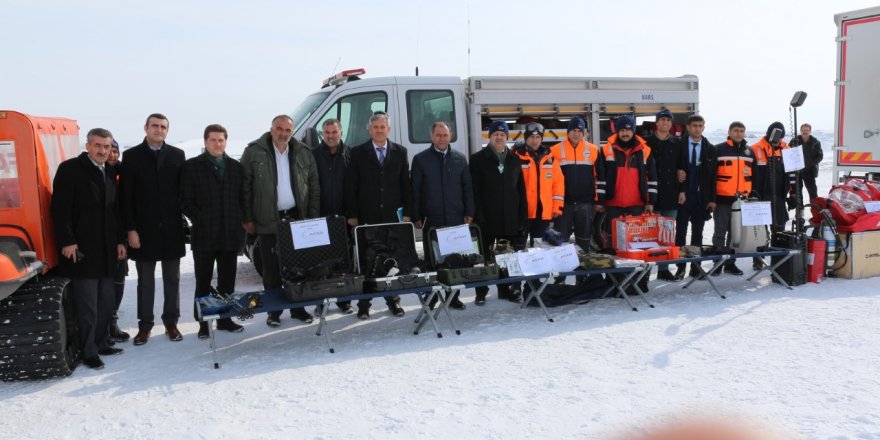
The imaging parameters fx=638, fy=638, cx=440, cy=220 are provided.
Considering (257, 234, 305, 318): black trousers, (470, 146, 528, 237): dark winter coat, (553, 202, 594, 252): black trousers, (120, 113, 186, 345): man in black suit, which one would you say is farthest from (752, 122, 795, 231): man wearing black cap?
(120, 113, 186, 345): man in black suit

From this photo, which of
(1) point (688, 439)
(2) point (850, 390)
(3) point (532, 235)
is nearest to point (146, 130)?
(3) point (532, 235)

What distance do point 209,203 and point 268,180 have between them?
50cm

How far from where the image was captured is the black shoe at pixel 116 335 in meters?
5.11

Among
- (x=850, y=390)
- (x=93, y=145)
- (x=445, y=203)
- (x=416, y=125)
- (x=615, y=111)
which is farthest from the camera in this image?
(x=615, y=111)

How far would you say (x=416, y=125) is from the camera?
7176 mm

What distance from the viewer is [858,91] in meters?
7.74

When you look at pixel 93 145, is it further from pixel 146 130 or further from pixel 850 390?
pixel 850 390

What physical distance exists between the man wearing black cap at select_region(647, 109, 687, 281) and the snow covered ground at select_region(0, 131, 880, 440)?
1.54 meters

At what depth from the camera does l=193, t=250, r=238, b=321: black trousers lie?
502 centimetres

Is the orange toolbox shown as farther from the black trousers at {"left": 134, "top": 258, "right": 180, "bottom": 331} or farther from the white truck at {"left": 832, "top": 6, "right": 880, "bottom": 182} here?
the black trousers at {"left": 134, "top": 258, "right": 180, "bottom": 331}

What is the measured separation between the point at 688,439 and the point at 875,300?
368 centimetres

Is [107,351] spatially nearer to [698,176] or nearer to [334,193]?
[334,193]

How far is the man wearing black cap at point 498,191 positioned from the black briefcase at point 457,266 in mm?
205

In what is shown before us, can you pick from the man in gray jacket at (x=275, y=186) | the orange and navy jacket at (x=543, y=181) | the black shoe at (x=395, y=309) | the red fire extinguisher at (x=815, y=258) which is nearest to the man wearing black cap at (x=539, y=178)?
the orange and navy jacket at (x=543, y=181)
